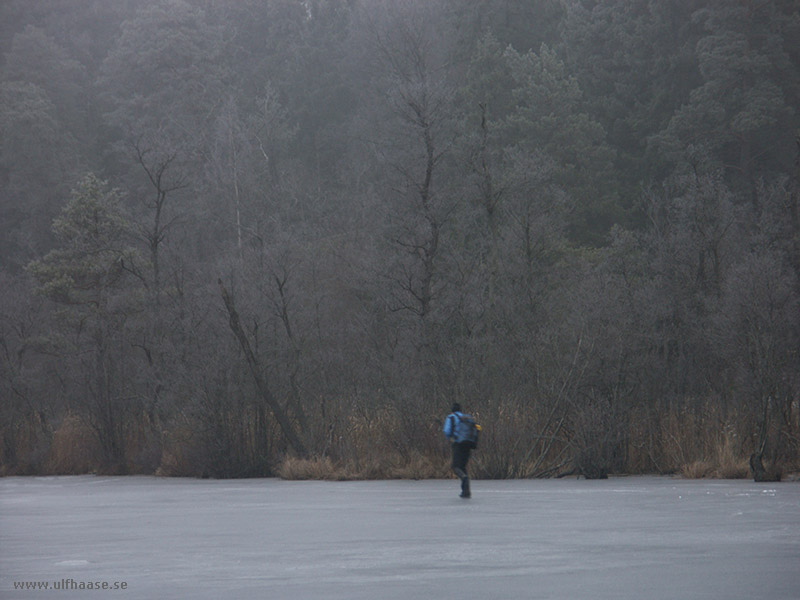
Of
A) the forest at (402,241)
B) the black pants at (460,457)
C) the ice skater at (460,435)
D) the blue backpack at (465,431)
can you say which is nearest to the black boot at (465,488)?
the black pants at (460,457)

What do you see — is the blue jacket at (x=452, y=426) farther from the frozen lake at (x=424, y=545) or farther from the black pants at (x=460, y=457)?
the frozen lake at (x=424, y=545)

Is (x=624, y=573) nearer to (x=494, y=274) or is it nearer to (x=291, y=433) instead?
(x=291, y=433)

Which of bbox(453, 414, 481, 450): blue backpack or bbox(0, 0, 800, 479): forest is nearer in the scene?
bbox(453, 414, 481, 450): blue backpack

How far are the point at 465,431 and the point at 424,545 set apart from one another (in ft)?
28.9

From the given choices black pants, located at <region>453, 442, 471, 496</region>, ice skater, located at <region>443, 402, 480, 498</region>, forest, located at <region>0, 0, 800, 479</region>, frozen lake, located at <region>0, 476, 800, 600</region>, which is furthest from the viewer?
forest, located at <region>0, 0, 800, 479</region>

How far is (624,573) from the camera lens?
34.6 feet

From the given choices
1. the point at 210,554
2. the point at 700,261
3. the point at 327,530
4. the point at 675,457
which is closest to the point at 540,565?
the point at 210,554

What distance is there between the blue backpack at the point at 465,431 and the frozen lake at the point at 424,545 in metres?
1.08

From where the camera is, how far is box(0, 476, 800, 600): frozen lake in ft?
32.5

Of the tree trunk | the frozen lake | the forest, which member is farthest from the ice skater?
the tree trunk

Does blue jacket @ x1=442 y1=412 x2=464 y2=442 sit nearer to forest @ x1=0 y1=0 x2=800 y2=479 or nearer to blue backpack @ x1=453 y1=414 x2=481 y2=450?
blue backpack @ x1=453 y1=414 x2=481 y2=450

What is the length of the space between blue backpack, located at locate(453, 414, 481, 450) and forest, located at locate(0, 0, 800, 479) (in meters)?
6.09

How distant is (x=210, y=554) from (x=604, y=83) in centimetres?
6301

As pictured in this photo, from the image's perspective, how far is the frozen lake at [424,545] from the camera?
991cm
